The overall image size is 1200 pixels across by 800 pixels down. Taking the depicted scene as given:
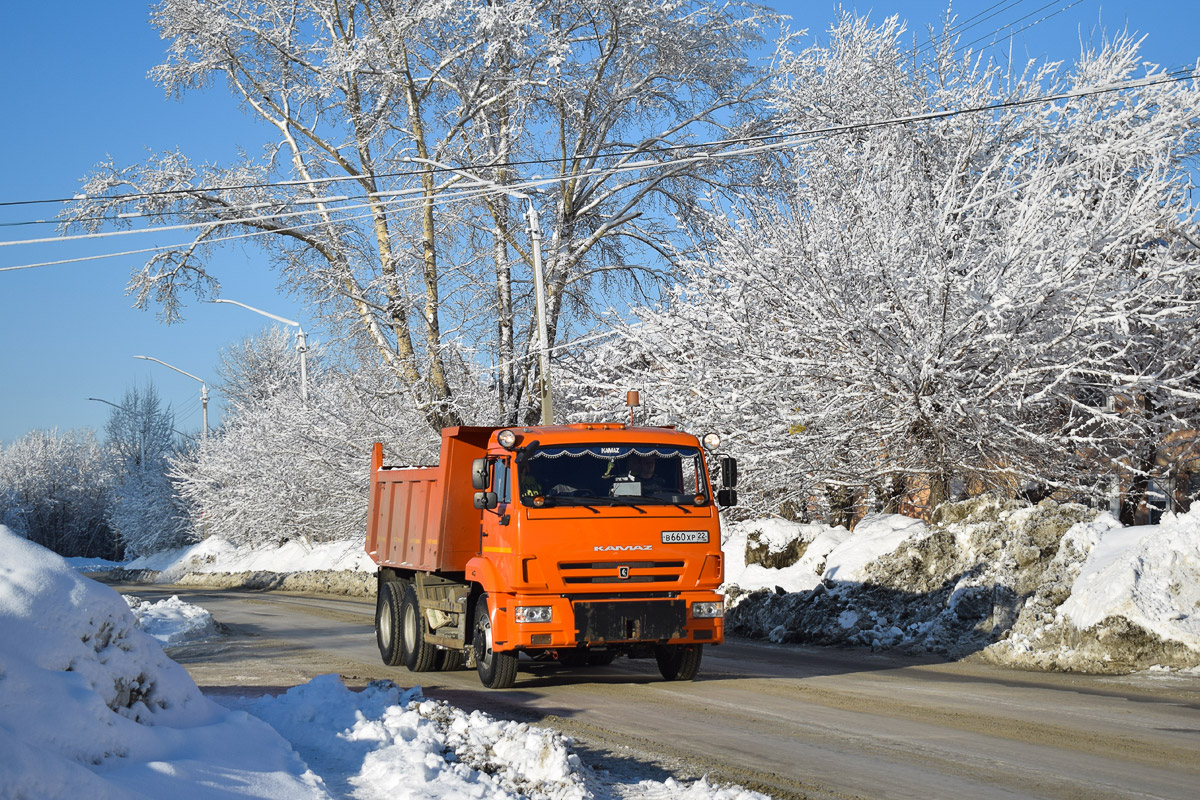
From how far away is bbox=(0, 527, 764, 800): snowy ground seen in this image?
530 cm

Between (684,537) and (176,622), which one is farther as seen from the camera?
(176,622)

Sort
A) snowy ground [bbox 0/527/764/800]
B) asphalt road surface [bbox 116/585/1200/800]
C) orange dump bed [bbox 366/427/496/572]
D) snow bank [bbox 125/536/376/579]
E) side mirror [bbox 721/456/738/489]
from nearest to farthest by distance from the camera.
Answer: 1. snowy ground [bbox 0/527/764/800]
2. asphalt road surface [bbox 116/585/1200/800]
3. side mirror [bbox 721/456/738/489]
4. orange dump bed [bbox 366/427/496/572]
5. snow bank [bbox 125/536/376/579]

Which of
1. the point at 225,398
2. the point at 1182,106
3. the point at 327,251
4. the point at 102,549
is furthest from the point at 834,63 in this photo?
the point at 102,549

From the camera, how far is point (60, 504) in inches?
3794

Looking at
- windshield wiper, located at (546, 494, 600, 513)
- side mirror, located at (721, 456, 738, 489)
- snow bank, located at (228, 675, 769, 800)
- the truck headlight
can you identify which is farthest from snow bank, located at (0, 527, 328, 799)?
side mirror, located at (721, 456, 738, 489)

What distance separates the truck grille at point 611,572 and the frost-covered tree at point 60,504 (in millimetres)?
91752

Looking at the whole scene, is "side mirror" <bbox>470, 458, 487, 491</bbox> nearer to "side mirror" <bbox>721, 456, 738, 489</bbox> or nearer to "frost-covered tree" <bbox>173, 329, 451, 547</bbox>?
"side mirror" <bbox>721, 456, 738, 489</bbox>

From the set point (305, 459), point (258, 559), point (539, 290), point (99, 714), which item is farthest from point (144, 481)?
point (99, 714)

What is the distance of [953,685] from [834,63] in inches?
991

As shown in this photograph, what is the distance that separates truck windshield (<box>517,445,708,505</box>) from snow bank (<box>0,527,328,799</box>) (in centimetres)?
431

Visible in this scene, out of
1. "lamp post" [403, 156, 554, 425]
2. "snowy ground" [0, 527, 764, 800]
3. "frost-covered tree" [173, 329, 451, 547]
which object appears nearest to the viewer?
"snowy ground" [0, 527, 764, 800]

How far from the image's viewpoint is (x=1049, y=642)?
12.6 meters

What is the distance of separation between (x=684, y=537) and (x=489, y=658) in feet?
7.66

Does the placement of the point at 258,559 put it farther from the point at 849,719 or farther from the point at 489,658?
the point at 849,719
